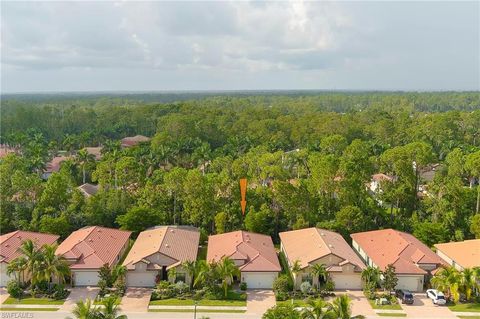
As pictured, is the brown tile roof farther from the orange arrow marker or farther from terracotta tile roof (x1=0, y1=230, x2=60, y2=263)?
terracotta tile roof (x1=0, y1=230, x2=60, y2=263)

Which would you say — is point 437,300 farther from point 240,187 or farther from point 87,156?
point 87,156

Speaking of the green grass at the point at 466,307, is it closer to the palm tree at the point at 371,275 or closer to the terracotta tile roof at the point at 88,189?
the palm tree at the point at 371,275

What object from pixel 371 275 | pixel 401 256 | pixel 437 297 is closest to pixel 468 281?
pixel 437 297

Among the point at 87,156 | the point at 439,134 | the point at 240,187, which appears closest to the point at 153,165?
the point at 87,156

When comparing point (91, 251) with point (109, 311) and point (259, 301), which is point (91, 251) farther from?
point (259, 301)

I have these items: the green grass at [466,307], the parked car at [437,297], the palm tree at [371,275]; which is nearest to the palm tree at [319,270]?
the palm tree at [371,275]
